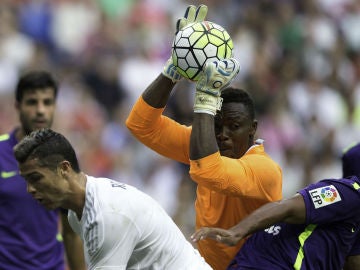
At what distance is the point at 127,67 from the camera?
13.7m

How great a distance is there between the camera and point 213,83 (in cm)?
562

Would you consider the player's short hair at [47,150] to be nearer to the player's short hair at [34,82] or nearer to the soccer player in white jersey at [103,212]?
the soccer player in white jersey at [103,212]

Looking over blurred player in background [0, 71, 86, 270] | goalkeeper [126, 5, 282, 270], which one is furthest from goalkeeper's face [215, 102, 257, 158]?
blurred player in background [0, 71, 86, 270]

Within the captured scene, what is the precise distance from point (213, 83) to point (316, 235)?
3.62 feet

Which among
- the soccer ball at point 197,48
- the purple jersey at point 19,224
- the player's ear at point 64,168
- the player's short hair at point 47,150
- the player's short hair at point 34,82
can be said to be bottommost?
the purple jersey at point 19,224

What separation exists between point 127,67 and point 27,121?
6.18 m

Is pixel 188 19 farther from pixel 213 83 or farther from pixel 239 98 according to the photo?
pixel 213 83

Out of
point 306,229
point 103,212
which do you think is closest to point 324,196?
point 306,229

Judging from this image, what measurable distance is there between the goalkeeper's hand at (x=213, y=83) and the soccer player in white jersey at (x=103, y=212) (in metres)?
0.72

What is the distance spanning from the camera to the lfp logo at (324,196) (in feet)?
18.2

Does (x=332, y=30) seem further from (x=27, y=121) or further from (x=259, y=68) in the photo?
(x=27, y=121)

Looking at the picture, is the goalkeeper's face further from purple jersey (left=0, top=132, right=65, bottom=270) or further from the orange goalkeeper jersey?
purple jersey (left=0, top=132, right=65, bottom=270)

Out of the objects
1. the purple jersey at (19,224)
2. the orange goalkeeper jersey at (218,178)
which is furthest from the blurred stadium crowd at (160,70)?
the orange goalkeeper jersey at (218,178)

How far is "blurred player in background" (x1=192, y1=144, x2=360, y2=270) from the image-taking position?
5520 millimetres
